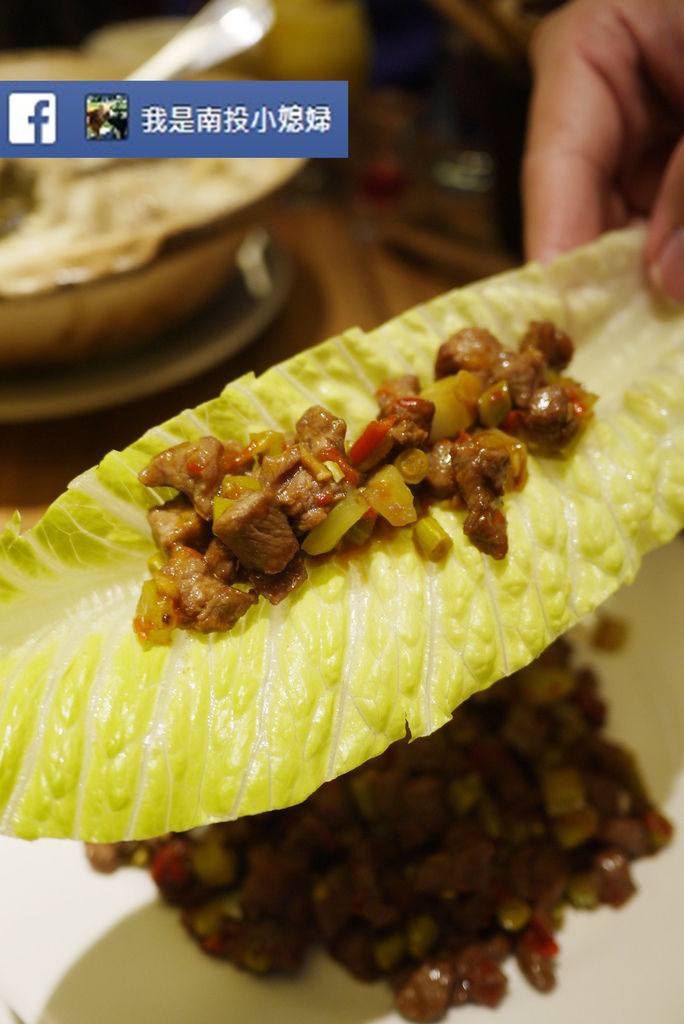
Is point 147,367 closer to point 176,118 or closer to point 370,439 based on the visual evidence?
point 370,439

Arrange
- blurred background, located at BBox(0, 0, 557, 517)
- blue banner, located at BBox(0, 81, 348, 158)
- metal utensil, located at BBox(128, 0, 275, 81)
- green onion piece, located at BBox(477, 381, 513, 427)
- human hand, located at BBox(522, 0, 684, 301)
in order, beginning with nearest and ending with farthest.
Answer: blue banner, located at BBox(0, 81, 348, 158)
green onion piece, located at BBox(477, 381, 513, 427)
human hand, located at BBox(522, 0, 684, 301)
blurred background, located at BBox(0, 0, 557, 517)
metal utensil, located at BBox(128, 0, 275, 81)

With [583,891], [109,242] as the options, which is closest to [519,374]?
[583,891]

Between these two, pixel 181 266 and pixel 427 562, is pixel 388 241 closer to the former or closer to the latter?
pixel 181 266

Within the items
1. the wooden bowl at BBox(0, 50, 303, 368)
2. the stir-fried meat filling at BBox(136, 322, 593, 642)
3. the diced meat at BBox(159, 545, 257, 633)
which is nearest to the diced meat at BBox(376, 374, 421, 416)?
the stir-fried meat filling at BBox(136, 322, 593, 642)

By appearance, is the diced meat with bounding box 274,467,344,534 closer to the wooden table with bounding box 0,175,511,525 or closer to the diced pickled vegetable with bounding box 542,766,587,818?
the diced pickled vegetable with bounding box 542,766,587,818

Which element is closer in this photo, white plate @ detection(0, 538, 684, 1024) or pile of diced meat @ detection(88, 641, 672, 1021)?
white plate @ detection(0, 538, 684, 1024)

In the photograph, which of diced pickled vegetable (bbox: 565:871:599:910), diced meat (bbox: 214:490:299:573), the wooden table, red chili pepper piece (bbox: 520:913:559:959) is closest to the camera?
diced meat (bbox: 214:490:299:573)

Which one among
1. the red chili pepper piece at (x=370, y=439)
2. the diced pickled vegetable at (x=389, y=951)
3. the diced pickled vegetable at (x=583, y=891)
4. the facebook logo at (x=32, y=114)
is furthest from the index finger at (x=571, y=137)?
the diced pickled vegetable at (x=389, y=951)
